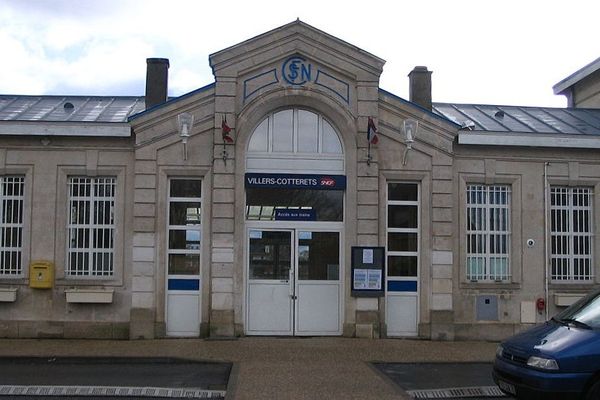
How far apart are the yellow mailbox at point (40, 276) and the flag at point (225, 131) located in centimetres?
417

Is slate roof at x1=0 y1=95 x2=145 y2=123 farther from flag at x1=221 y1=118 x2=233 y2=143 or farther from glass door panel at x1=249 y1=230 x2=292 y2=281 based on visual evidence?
glass door panel at x1=249 y1=230 x2=292 y2=281

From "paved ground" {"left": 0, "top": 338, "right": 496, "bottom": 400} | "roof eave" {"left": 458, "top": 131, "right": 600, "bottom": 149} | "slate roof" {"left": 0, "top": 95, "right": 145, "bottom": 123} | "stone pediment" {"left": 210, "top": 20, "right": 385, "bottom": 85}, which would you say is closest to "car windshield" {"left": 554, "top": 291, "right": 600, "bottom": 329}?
"paved ground" {"left": 0, "top": 338, "right": 496, "bottom": 400}

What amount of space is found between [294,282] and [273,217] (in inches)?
52.1

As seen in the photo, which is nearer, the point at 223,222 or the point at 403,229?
the point at 223,222

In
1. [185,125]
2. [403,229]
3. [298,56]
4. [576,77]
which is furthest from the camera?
[576,77]

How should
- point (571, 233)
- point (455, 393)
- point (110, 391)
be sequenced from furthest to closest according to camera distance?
point (571, 233), point (455, 393), point (110, 391)

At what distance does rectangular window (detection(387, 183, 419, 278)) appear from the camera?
13.8m

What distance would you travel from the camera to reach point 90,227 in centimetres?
1352

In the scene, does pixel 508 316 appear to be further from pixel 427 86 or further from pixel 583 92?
pixel 583 92

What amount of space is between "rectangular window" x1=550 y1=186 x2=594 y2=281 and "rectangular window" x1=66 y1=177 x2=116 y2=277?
8.92 m

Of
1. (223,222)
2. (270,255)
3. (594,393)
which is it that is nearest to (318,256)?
(270,255)

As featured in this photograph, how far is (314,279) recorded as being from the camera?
44.4 ft

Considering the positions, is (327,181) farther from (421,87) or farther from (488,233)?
(421,87)

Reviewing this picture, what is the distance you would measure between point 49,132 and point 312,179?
513cm
